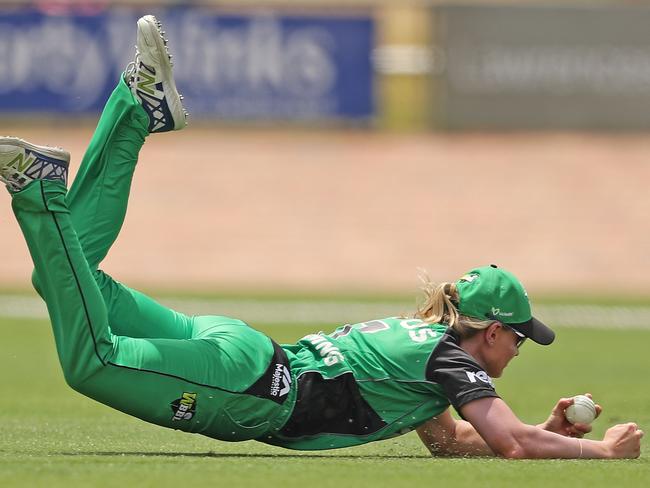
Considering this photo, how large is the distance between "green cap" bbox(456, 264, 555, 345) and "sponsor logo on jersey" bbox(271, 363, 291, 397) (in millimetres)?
972

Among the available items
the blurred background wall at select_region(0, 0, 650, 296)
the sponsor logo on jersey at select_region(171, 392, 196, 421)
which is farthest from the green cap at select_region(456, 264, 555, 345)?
the blurred background wall at select_region(0, 0, 650, 296)

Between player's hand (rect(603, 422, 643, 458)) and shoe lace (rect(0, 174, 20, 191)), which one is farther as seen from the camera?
player's hand (rect(603, 422, 643, 458))

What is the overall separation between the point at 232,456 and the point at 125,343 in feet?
2.76

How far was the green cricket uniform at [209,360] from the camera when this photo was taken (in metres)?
6.69

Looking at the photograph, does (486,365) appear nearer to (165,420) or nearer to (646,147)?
(165,420)

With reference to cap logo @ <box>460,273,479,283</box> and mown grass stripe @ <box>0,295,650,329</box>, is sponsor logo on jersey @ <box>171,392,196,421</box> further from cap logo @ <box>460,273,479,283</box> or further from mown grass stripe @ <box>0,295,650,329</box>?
mown grass stripe @ <box>0,295,650,329</box>

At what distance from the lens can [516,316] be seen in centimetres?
707

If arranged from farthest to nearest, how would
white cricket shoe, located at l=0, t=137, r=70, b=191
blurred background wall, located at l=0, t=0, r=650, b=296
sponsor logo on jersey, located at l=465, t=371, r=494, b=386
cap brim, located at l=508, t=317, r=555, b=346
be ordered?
blurred background wall, located at l=0, t=0, r=650, b=296
cap brim, located at l=508, t=317, r=555, b=346
sponsor logo on jersey, located at l=465, t=371, r=494, b=386
white cricket shoe, located at l=0, t=137, r=70, b=191

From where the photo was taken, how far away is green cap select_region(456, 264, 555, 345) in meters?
7.05

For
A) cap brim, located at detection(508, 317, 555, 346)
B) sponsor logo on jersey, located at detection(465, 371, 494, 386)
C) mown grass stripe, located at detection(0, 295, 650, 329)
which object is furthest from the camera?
mown grass stripe, located at detection(0, 295, 650, 329)

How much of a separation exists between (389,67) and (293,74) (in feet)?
6.40

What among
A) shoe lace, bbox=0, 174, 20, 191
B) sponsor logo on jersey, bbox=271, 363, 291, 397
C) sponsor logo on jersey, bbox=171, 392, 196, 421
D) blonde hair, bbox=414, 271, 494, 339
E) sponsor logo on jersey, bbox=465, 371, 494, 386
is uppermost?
shoe lace, bbox=0, 174, 20, 191

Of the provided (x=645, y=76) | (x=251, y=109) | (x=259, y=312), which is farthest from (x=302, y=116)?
(x=259, y=312)

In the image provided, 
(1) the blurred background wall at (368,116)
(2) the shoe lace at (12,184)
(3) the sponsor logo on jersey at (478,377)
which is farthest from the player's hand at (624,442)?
(1) the blurred background wall at (368,116)
